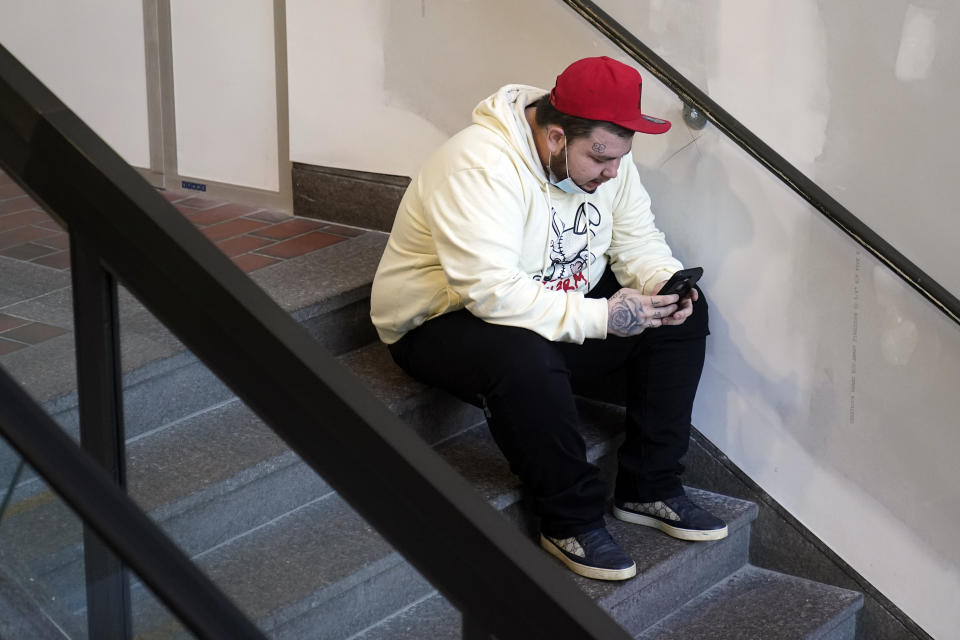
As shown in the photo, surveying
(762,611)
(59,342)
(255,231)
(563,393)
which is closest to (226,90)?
(255,231)

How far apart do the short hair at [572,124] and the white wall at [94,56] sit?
149 centimetres

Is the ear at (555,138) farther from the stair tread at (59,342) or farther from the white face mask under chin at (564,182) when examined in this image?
the stair tread at (59,342)

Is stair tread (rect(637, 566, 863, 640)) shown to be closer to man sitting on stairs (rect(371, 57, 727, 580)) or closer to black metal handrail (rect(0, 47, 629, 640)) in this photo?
man sitting on stairs (rect(371, 57, 727, 580))

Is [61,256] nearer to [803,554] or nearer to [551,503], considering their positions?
[551,503]

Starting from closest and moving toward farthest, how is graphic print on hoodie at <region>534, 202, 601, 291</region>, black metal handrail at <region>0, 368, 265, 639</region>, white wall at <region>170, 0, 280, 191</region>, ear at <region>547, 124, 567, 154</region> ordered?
black metal handrail at <region>0, 368, 265, 639</region> < ear at <region>547, 124, 567, 154</region> < graphic print on hoodie at <region>534, 202, 601, 291</region> < white wall at <region>170, 0, 280, 191</region>

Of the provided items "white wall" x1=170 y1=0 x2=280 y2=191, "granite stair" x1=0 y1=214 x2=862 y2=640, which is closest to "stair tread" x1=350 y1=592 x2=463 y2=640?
"granite stair" x1=0 y1=214 x2=862 y2=640

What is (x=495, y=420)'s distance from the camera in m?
2.20

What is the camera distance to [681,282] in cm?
236

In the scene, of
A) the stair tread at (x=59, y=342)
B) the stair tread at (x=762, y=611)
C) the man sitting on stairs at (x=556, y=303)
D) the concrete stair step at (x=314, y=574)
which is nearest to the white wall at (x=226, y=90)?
the man sitting on stairs at (x=556, y=303)

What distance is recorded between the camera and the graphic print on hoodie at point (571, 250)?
95.0 inches

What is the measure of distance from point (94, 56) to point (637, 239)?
1.79 meters

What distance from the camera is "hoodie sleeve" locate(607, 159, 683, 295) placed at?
2500 mm

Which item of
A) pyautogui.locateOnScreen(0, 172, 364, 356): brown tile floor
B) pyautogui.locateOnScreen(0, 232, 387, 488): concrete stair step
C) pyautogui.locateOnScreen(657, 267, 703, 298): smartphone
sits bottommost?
pyautogui.locateOnScreen(0, 172, 364, 356): brown tile floor

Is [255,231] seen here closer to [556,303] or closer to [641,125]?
[556,303]
